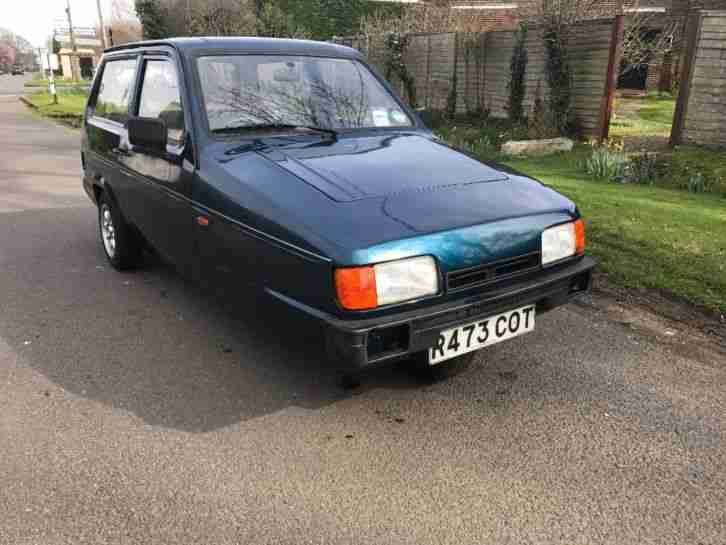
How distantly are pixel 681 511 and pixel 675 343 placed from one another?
173 cm

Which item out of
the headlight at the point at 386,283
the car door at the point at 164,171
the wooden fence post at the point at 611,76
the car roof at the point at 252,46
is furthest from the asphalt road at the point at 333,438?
the wooden fence post at the point at 611,76

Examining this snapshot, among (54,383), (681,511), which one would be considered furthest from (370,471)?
(54,383)

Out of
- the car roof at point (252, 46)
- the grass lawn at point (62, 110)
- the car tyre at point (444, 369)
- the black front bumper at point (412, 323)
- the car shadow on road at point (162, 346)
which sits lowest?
the grass lawn at point (62, 110)

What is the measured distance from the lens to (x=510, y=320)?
3.12m

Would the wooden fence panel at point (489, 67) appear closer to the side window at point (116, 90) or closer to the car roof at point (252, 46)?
the car roof at point (252, 46)

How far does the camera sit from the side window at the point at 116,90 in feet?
16.0

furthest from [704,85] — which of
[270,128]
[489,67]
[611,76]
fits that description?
[270,128]

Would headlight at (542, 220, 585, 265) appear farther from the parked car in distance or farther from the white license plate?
the white license plate

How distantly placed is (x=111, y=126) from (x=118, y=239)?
3.03ft

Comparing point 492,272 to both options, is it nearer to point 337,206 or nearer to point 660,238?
point 337,206

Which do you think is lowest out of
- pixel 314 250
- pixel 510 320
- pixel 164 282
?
pixel 164 282

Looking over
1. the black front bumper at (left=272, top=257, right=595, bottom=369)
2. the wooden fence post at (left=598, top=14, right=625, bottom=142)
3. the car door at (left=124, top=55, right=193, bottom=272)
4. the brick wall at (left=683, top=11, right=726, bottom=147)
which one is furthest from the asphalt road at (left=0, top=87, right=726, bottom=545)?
the wooden fence post at (left=598, top=14, right=625, bottom=142)

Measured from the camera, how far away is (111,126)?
5137 millimetres

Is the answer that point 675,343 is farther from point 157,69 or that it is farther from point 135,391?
point 157,69
